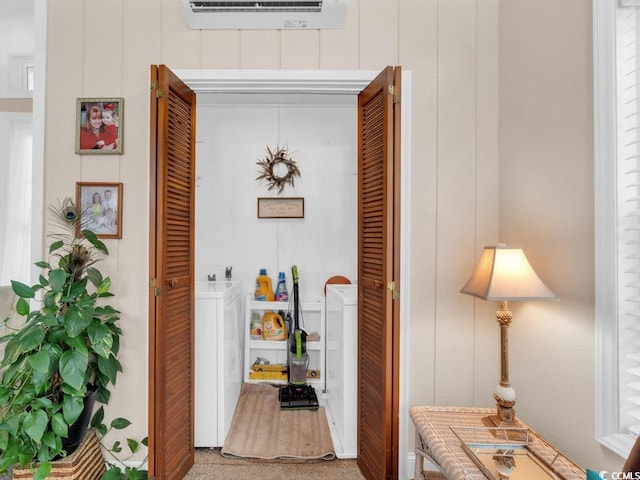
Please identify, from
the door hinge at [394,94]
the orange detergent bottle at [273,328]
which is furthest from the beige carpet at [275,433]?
the door hinge at [394,94]

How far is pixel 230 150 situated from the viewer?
3594 millimetres

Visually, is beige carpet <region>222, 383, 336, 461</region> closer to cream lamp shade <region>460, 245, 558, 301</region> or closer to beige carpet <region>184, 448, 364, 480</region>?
beige carpet <region>184, 448, 364, 480</region>

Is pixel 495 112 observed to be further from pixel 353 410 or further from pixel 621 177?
pixel 353 410

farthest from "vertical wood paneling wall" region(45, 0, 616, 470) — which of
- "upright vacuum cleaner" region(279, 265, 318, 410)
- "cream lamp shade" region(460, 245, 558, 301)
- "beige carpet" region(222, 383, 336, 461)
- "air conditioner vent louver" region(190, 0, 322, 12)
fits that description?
"upright vacuum cleaner" region(279, 265, 318, 410)

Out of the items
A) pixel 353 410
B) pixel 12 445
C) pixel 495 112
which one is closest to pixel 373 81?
pixel 495 112

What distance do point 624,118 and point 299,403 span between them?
8.90 feet

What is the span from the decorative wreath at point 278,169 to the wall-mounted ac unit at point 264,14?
Result: 1550mm

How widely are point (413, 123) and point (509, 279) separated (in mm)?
1019

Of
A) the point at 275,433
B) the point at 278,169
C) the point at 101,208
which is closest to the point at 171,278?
the point at 101,208

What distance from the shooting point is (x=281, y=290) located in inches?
138

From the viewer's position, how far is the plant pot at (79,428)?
5.68 feet

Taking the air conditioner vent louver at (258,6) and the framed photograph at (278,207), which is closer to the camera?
the air conditioner vent louver at (258,6)

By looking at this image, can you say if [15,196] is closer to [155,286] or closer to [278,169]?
[155,286]

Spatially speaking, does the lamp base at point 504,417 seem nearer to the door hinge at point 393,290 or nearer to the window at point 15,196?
the door hinge at point 393,290
